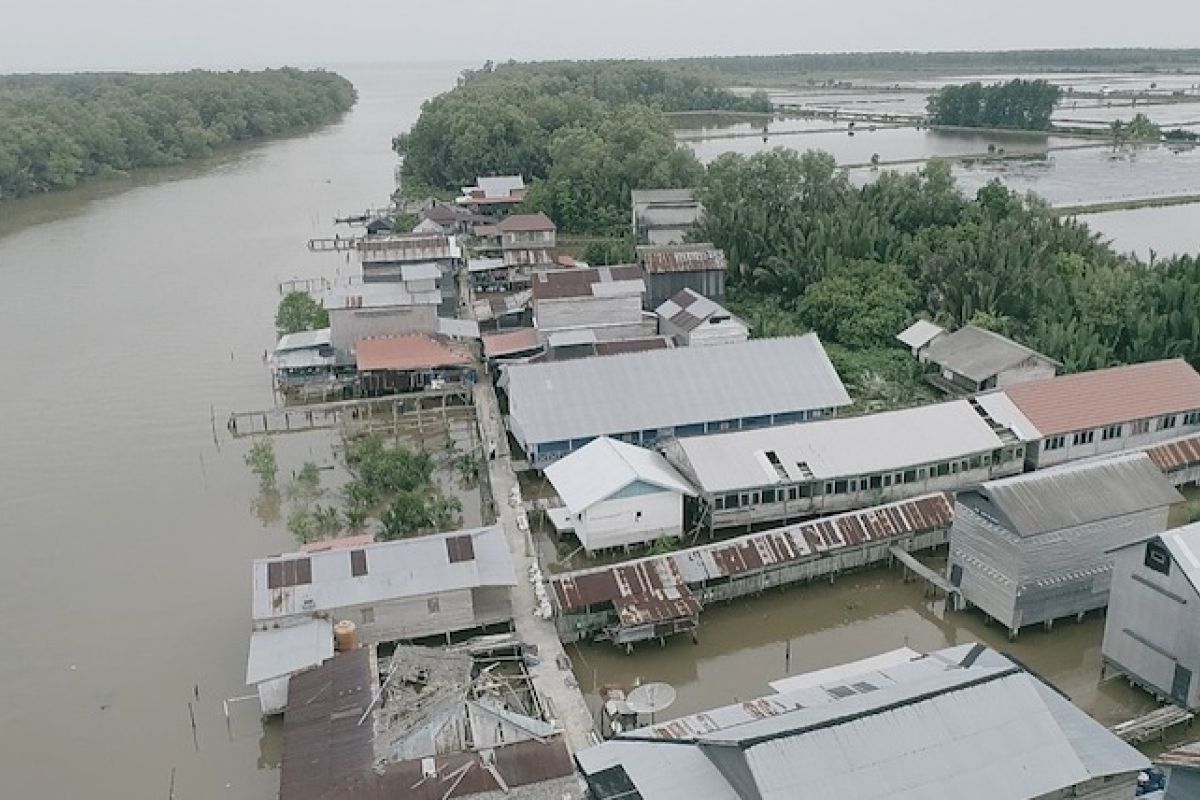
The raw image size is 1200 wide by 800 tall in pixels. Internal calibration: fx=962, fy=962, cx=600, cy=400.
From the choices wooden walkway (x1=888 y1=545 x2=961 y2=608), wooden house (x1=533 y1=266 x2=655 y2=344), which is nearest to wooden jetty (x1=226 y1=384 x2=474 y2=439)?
wooden house (x1=533 y1=266 x2=655 y2=344)

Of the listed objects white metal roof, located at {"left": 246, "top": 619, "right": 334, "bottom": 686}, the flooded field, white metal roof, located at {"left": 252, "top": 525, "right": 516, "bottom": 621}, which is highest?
the flooded field

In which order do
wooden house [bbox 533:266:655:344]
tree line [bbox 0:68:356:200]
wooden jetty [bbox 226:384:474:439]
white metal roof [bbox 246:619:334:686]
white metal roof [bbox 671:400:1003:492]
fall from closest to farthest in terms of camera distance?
white metal roof [bbox 246:619:334:686] → white metal roof [bbox 671:400:1003:492] → wooden jetty [bbox 226:384:474:439] → wooden house [bbox 533:266:655:344] → tree line [bbox 0:68:356:200]

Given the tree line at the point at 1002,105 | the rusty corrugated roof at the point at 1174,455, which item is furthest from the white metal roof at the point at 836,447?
the tree line at the point at 1002,105

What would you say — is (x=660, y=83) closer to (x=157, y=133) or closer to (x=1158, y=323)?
(x=157, y=133)

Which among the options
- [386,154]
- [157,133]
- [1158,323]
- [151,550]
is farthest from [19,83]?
[1158,323]

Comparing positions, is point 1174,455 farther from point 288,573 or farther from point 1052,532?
point 288,573

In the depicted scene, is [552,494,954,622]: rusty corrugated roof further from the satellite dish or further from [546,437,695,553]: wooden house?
the satellite dish
